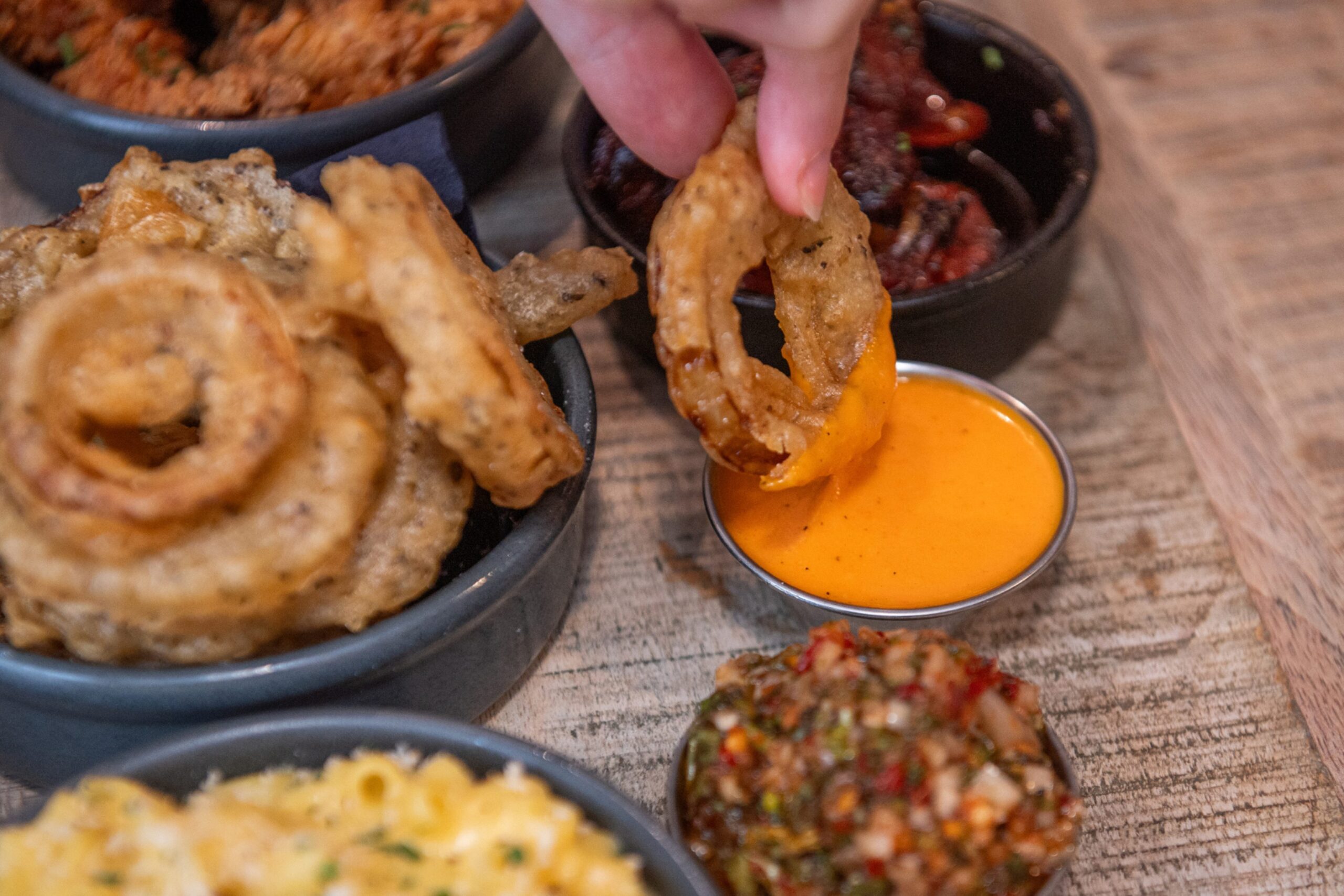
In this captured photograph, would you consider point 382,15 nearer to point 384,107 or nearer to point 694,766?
point 384,107

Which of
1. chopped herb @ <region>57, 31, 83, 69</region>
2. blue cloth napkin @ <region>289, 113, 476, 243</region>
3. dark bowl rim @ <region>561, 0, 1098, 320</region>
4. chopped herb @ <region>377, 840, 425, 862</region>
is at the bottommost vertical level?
dark bowl rim @ <region>561, 0, 1098, 320</region>

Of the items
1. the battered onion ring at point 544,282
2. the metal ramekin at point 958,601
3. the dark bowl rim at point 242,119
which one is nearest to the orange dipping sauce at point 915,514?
the metal ramekin at point 958,601

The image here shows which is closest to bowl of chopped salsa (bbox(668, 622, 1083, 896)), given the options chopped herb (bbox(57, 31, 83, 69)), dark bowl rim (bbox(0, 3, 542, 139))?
dark bowl rim (bbox(0, 3, 542, 139))

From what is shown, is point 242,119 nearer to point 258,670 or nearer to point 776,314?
point 776,314

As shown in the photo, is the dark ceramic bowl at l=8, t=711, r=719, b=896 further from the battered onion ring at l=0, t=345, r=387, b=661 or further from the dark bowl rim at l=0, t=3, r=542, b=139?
the dark bowl rim at l=0, t=3, r=542, b=139

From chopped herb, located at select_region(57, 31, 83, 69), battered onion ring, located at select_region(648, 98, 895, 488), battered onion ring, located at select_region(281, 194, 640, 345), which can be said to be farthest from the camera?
chopped herb, located at select_region(57, 31, 83, 69)

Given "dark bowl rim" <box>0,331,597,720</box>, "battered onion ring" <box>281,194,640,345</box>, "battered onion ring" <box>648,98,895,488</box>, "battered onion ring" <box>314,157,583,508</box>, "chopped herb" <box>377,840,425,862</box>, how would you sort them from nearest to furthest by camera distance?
"chopped herb" <box>377,840,425,862</box>, "battered onion ring" <box>314,157,583,508</box>, "dark bowl rim" <box>0,331,597,720</box>, "battered onion ring" <box>648,98,895,488</box>, "battered onion ring" <box>281,194,640,345</box>

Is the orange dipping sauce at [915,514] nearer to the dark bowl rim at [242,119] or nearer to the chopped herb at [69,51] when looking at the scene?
the dark bowl rim at [242,119]

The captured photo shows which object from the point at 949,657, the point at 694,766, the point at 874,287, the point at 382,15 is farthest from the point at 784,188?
the point at 382,15
